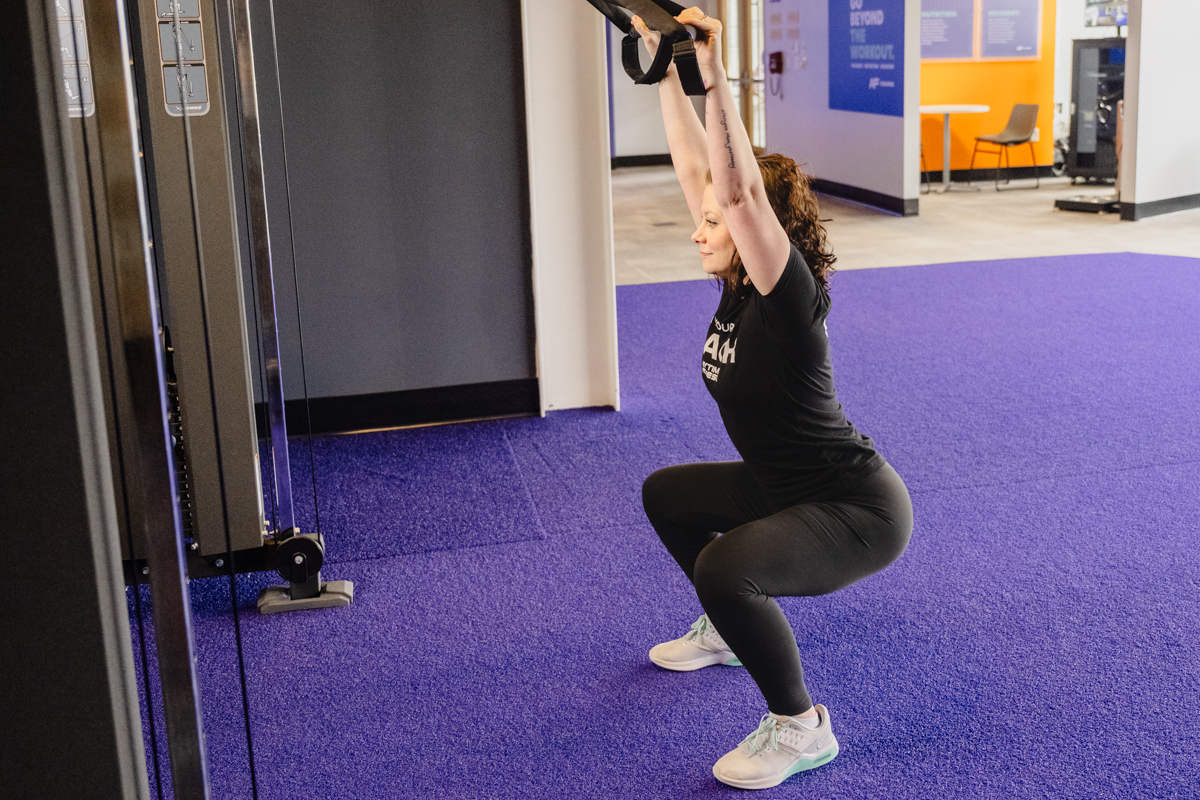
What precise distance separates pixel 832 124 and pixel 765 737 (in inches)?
360

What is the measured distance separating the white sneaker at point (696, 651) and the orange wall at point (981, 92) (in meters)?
9.59

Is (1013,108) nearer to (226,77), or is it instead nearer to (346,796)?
(226,77)

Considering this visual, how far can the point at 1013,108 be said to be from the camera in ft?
34.9

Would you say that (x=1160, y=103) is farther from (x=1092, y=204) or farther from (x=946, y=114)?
(x=946, y=114)

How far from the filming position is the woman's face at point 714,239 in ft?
6.29

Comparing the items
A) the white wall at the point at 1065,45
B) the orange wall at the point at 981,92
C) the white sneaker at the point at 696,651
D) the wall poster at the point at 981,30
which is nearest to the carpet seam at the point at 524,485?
the white sneaker at the point at 696,651

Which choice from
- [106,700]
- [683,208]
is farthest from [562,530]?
[683,208]

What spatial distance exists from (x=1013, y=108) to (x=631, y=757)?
33.0ft

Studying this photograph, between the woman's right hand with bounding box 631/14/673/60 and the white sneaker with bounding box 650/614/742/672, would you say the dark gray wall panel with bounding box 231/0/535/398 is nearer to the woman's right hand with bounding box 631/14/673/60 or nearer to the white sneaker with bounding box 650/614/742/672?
the white sneaker with bounding box 650/614/742/672

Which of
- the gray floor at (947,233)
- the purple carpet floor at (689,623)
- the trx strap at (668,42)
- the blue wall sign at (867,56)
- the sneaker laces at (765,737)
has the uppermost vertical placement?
the blue wall sign at (867,56)

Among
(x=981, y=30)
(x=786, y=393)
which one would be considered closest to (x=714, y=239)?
(x=786, y=393)

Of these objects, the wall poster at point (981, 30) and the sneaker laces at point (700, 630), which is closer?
the sneaker laces at point (700, 630)

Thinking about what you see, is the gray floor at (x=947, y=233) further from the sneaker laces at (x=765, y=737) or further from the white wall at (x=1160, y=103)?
the sneaker laces at (x=765, y=737)

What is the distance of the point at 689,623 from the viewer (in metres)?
2.52
